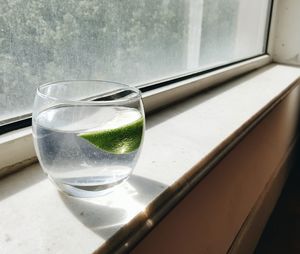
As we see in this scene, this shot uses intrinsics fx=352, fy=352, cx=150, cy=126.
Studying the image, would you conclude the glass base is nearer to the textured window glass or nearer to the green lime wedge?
the green lime wedge

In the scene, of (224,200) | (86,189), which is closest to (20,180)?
(86,189)

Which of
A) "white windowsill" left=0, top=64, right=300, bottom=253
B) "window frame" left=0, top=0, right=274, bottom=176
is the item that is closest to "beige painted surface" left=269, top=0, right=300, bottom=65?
"window frame" left=0, top=0, right=274, bottom=176

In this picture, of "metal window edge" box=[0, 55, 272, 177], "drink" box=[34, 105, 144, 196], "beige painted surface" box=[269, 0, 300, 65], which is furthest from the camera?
"beige painted surface" box=[269, 0, 300, 65]

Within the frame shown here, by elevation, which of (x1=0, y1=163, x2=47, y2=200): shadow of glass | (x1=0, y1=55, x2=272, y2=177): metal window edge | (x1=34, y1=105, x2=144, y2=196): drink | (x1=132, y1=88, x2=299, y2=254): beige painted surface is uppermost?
(x1=34, y1=105, x2=144, y2=196): drink

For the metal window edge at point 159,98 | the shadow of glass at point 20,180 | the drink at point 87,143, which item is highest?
the drink at point 87,143

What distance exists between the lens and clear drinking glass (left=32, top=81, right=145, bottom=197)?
33 centimetres

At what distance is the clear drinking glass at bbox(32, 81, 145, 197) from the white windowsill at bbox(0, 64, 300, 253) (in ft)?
0.10

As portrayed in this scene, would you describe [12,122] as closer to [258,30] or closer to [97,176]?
[97,176]

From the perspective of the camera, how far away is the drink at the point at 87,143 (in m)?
0.33

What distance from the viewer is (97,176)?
352 millimetres

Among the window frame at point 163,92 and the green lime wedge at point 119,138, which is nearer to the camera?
the green lime wedge at point 119,138

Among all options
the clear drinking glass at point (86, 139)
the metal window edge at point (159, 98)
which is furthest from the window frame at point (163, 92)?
the clear drinking glass at point (86, 139)

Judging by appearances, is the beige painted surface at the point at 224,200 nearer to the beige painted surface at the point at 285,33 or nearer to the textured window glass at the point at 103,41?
the textured window glass at the point at 103,41

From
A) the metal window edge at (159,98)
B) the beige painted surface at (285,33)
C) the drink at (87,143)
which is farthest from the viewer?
the beige painted surface at (285,33)
